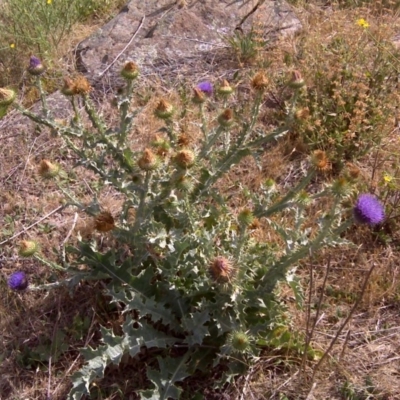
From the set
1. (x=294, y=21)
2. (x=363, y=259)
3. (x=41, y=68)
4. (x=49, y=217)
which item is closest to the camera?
(x=41, y=68)

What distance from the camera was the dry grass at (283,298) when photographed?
2.27 meters

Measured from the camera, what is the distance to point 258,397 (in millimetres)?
2242

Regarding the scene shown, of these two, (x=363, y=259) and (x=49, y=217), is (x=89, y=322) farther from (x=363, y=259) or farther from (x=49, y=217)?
(x=363, y=259)

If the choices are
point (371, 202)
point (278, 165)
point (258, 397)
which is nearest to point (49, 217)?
point (278, 165)

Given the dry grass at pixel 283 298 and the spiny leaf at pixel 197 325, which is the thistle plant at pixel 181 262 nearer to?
the spiny leaf at pixel 197 325

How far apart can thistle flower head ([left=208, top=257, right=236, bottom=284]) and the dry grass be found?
34cm

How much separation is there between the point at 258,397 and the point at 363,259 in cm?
89

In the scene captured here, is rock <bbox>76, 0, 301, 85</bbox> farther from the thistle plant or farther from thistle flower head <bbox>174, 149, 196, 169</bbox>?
thistle flower head <bbox>174, 149, 196, 169</bbox>

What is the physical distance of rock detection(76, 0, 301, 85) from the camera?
4.11 meters

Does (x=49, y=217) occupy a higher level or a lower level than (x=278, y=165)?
lower

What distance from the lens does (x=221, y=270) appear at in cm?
191

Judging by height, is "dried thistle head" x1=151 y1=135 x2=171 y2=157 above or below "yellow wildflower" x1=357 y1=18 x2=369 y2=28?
below

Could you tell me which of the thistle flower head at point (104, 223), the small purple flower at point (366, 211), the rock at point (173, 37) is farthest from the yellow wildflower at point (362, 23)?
the thistle flower head at point (104, 223)

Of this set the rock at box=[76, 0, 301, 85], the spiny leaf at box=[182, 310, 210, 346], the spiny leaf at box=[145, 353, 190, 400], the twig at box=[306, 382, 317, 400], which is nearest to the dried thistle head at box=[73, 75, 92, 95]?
the spiny leaf at box=[182, 310, 210, 346]
